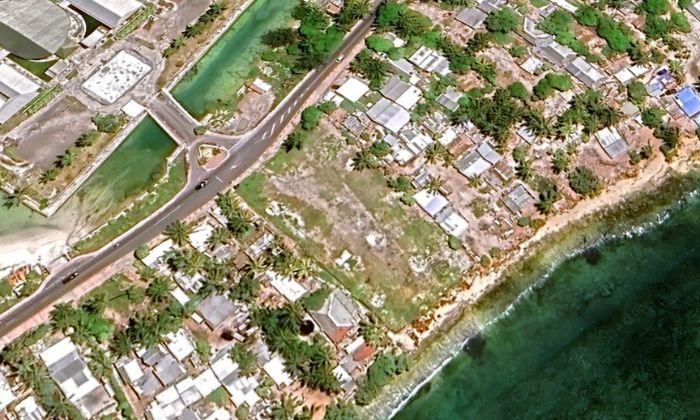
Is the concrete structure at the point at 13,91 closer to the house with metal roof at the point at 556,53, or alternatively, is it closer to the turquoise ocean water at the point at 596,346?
the turquoise ocean water at the point at 596,346

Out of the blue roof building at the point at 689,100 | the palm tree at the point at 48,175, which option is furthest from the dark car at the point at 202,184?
the blue roof building at the point at 689,100

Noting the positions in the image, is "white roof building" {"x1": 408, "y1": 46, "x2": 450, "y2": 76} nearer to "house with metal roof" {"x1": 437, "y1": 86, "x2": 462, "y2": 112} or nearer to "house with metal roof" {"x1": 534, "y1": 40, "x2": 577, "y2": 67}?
"house with metal roof" {"x1": 437, "y1": 86, "x2": 462, "y2": 112}

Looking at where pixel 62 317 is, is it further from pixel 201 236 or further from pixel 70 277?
pixel 201 236

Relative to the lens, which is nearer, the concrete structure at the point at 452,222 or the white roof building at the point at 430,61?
the concrete structure at the point at 452,222

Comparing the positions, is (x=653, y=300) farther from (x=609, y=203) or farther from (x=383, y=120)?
(x=383, y=120)

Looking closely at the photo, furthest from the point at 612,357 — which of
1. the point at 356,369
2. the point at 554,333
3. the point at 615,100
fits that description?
the point at 615,100

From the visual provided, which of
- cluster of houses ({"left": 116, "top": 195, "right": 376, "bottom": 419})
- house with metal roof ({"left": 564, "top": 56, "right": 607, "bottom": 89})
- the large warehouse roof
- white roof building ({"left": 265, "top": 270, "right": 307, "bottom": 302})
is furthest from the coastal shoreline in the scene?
the large warehouse roof

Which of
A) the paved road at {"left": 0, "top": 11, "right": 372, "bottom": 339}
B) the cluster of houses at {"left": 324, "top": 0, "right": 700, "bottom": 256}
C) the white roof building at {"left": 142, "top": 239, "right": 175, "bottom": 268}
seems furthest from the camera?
the cluster of houses at {"left": 324, "top": 0, "right": 700, "bottom": 256}

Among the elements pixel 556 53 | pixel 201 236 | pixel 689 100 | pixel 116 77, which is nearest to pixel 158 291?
pixel 201 236
